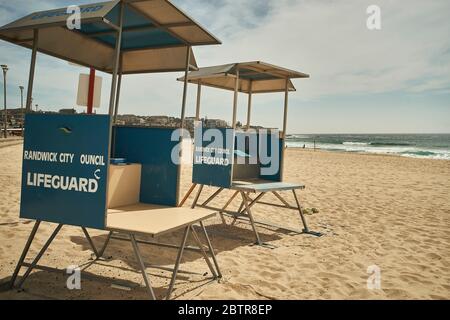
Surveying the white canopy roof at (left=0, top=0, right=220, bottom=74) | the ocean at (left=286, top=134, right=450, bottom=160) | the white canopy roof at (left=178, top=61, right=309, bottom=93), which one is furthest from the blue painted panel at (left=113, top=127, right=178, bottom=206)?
the ocean at (left=286, top=134, right=450, bottom=160)

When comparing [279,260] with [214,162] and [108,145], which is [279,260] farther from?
[108,145]

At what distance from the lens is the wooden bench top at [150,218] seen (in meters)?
2.57

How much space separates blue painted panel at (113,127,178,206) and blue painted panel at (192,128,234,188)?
59.5 inches

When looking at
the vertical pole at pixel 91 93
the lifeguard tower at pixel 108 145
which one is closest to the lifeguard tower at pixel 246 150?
the lifeguard tower at pixel 108 145

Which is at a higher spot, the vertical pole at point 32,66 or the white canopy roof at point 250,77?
the white canopy roof at point 250,77

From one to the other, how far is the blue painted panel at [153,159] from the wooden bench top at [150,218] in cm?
14

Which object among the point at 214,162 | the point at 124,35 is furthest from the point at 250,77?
the point at 124,35

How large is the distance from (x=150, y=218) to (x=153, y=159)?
2.83 feet

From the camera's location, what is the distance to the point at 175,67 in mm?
4102

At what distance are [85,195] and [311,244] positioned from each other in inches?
134

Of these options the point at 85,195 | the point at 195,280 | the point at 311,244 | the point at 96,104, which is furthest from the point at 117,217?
the point at 311,244

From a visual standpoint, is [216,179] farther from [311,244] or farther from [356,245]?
[356,245]

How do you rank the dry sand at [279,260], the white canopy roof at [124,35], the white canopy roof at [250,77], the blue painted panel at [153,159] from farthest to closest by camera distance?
the white canopy roof at [250,77] < the blue painted panel at [153,159] < the dry sand at [279,260] < the white canopy roof at [124,35]

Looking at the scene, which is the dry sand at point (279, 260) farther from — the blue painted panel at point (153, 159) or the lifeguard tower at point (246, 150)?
the blue painted panel at point (153, 159)
